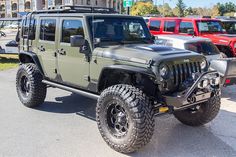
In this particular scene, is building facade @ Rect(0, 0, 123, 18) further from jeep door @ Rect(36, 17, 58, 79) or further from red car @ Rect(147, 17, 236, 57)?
jeep door @ Rect(36, 17, 58, 79)

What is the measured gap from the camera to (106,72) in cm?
477

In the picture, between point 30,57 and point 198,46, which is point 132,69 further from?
point 198,46

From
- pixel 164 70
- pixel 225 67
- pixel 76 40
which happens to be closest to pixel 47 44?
pixel 76 40

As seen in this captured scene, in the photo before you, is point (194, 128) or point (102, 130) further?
point (194, 128)

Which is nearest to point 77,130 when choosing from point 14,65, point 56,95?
point 56,95

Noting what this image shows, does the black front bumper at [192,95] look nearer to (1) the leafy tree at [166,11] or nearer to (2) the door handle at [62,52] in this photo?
(2) the door handle at [62,52]

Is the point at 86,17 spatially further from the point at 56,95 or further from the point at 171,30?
the point at 171,30

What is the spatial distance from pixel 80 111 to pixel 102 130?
1740 millimetres

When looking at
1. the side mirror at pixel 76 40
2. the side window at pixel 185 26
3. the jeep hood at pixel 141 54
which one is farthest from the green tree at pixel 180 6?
Result: the side mirror at pixel 76 40

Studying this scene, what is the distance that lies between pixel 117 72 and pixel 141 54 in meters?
0.53

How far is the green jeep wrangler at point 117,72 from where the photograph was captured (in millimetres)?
4141

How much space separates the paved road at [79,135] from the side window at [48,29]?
4.78 ft

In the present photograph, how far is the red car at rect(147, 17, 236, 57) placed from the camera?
9.86m

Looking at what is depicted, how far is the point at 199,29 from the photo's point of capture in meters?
10.8
